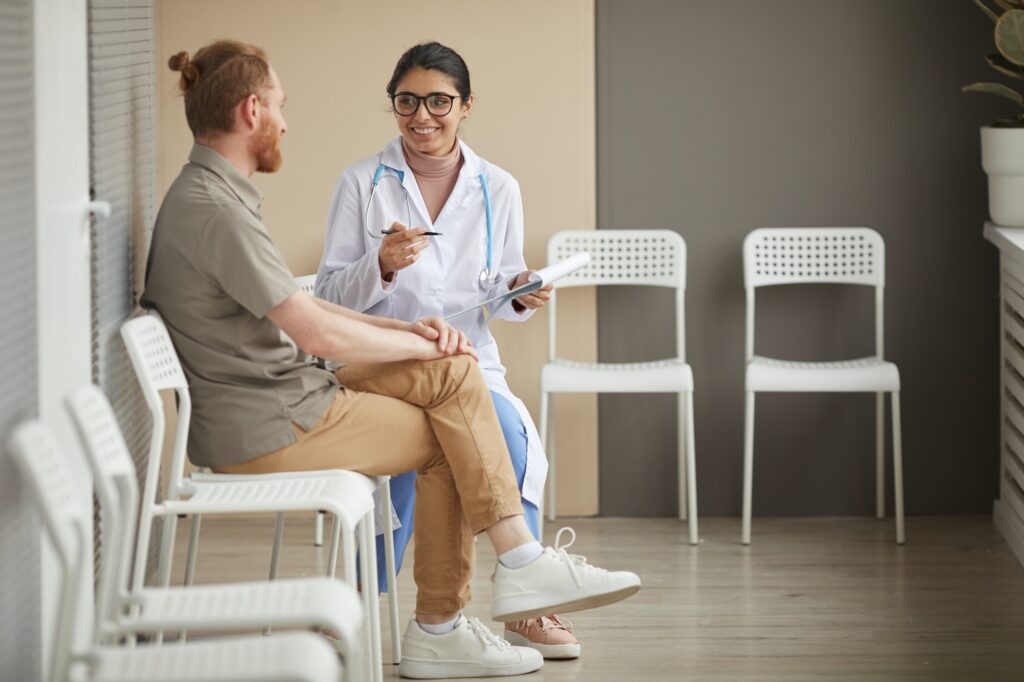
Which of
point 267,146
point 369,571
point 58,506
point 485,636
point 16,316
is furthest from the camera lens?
point 485,636

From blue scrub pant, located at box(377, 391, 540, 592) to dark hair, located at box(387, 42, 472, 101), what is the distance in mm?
743

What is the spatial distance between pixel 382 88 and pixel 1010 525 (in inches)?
94.5

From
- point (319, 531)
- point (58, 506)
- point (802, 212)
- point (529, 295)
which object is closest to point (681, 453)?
point (802, 212)

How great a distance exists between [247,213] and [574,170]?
2085mm

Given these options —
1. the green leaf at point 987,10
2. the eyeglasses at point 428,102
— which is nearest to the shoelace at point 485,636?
the eyeglasses at point 428,102

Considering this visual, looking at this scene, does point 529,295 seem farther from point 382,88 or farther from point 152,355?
point 382,88

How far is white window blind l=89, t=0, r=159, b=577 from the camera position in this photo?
2549 millimetres

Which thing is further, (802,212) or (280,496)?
(802,212)

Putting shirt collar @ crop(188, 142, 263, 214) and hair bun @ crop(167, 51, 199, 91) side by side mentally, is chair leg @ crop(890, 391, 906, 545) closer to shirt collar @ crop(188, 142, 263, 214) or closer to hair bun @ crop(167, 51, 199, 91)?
shirt collar @ crop(188, 142, 263, 214)

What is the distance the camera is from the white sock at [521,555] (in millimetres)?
2740

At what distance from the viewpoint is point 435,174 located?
11.1 feet

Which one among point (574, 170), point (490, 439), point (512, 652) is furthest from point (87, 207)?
point (574, 170)

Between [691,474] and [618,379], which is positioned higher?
[618,379]

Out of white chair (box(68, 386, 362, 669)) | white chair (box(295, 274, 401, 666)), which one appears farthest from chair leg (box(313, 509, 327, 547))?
white chair (box(68, 386, 362, 669))
